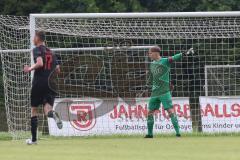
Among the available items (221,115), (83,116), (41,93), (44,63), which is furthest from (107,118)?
(44,63)

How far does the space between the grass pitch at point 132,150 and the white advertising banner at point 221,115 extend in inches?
114

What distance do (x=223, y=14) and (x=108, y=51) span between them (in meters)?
3.08

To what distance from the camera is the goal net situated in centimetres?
1892

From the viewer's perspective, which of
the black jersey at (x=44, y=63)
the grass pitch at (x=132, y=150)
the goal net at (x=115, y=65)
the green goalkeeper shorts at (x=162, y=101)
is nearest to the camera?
the grass pitch at (x=132, y=150)

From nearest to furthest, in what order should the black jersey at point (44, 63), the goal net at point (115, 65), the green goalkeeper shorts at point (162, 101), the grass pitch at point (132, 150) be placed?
1. the grass pitch at point (132, 150)
2. the black jersey at point (44, 63)
3. the green goalkeeper shorts at point (162, 101)
4. the goal net at point (115, 65)

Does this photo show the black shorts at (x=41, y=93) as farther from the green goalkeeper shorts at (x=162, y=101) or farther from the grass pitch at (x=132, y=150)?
the green goalkeeper shorts at (x=162, y=101)

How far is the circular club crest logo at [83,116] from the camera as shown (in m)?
19.0

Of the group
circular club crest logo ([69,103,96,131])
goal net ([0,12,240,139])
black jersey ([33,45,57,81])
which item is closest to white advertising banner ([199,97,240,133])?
goal net ([0,12,240,139])

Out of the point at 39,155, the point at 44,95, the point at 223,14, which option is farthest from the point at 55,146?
the point at 223,14

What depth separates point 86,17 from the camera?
18406mm

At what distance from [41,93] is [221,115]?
18.5 ft

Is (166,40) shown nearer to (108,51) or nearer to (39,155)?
(108,51)

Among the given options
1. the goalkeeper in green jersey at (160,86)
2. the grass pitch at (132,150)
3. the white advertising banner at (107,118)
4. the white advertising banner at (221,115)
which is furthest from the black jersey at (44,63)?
the white advertising banner at (221,115)

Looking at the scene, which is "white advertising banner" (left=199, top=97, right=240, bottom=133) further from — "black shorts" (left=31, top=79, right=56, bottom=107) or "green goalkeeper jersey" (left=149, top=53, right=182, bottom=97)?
"black shorts" (left=31, top=79, right=56, bottom=107)
